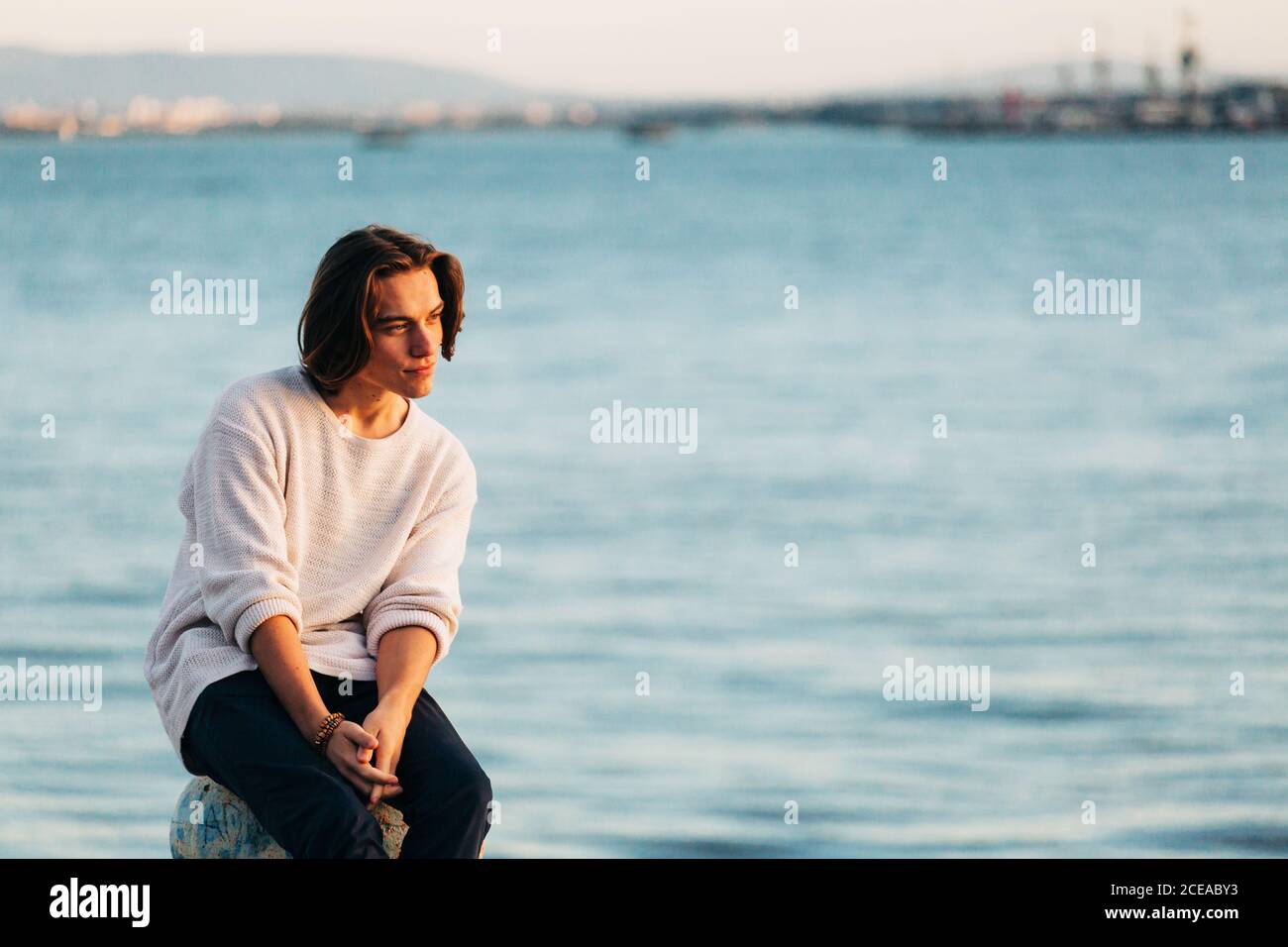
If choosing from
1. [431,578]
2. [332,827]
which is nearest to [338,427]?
[431,578]

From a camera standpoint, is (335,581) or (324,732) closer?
(324,732)

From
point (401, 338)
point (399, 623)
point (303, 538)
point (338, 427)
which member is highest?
point (401, 338)

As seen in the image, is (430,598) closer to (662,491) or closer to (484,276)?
(662,491)

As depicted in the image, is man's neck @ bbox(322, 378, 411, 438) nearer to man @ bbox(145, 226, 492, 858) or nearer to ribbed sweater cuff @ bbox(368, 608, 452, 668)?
man @ bbox(145, 226, 492, 858)

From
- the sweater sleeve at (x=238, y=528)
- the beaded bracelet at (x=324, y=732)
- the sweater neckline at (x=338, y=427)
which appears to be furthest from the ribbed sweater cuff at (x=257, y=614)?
the sweater neckline at (x=338, y=427)

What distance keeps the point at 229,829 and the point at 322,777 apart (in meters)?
0.34

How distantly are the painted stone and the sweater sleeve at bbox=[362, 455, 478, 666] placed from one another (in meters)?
0.31

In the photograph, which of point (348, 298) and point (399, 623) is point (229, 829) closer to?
point (399, 623)

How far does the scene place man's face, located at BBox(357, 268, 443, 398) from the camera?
3355 millimetres

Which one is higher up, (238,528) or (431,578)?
(238,528)

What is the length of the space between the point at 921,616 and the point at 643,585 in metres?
1.84

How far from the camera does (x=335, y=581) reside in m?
3.43

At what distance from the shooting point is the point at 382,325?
11.0 feet
